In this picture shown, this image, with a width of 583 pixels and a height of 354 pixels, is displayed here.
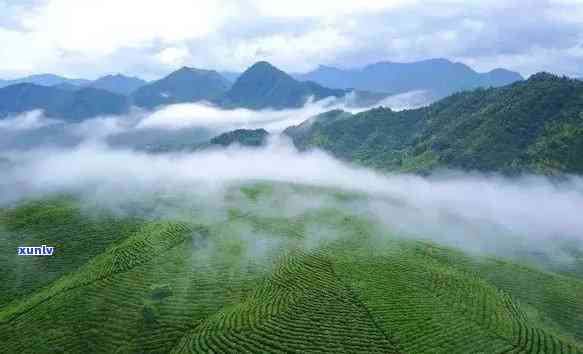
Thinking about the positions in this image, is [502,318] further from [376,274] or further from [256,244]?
[256,244]

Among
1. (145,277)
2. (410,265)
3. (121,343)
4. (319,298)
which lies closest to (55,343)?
(121,343)

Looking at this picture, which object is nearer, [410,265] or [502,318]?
[502,318]

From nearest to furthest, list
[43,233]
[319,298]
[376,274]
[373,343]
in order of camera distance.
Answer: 1. [373,343]
2. [319,298]
3. [376,274]
4. [43,233]

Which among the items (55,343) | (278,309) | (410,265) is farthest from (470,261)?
(55,343)

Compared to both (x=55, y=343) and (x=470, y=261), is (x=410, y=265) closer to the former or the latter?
(x=470, y=261)

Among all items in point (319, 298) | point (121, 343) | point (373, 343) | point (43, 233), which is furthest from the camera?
point (43, 233)

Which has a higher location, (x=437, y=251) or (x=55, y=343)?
(x=437, y=251)
